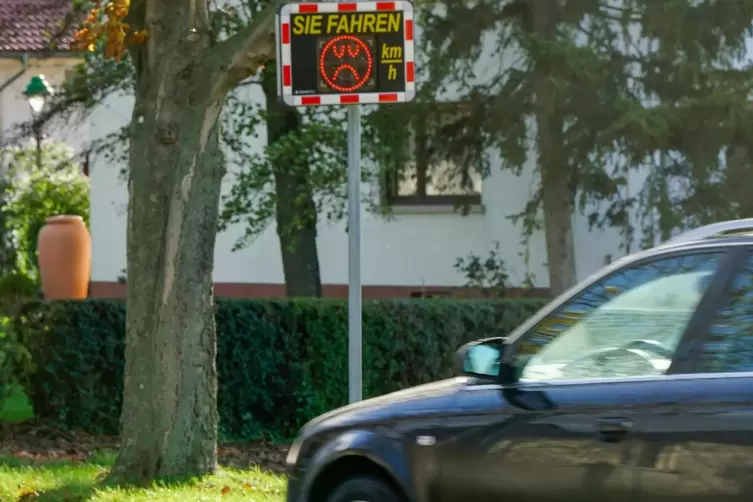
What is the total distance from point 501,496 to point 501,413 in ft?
1.07

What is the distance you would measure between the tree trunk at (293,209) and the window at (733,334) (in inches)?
456

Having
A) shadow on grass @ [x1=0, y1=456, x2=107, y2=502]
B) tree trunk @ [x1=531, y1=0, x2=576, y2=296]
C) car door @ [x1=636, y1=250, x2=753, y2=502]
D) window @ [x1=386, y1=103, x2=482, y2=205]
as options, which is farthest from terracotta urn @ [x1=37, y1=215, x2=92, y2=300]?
car door @ [x1=636, y1=250, x2=753, y2=502]

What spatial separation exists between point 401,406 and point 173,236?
3.76 metres

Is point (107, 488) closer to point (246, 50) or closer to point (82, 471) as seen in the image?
point (82, 471)

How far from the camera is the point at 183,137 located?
9.37m

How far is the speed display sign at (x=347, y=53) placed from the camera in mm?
7766

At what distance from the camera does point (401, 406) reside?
6.02 meters

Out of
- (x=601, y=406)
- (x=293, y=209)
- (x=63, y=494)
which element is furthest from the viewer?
(x=293, y=209)

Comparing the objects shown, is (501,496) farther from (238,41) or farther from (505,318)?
(505,318)

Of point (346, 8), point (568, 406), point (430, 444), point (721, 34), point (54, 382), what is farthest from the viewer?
point (721, 34)

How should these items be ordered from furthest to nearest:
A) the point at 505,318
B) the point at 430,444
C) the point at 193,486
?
the point at 505,318 → the point at 193,486 → the point at 430,444

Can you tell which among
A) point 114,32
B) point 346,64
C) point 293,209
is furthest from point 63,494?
point 293,209

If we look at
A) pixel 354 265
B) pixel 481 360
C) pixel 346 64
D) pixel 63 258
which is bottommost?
pixel 481 360

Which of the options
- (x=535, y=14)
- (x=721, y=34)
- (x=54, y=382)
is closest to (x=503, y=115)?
(x=535, y=14)
